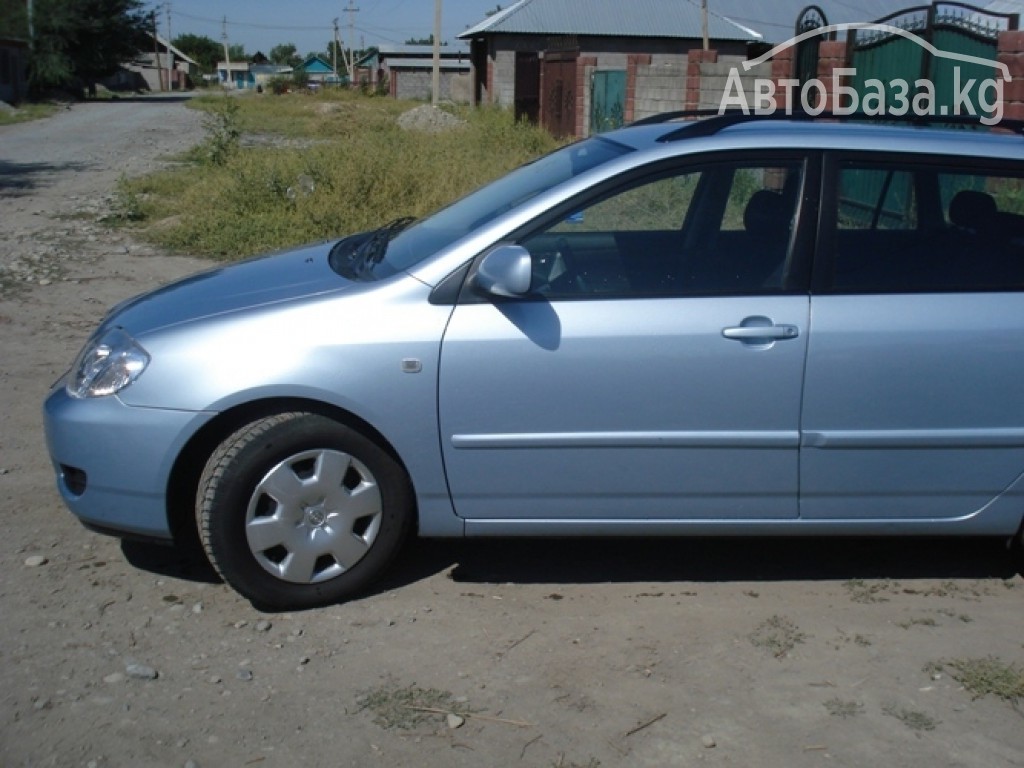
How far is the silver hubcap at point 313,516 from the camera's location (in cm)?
390

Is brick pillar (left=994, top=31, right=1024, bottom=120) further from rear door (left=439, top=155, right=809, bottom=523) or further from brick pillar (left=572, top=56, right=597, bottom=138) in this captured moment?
brick pillar (left=572, top=56, right=597, bottom=138)

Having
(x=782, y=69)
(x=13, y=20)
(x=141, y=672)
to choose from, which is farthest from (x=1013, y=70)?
(x=13, y=20)

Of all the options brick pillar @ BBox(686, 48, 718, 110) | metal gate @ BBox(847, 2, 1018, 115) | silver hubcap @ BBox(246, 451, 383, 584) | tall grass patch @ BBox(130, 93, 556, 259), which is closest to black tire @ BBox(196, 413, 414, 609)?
silver hubcap @ BBox(246, 451, 383, 584)

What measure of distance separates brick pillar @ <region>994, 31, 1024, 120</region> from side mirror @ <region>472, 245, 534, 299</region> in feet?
26.8

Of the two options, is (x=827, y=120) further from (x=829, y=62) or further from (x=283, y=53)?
(x=283, y=53)

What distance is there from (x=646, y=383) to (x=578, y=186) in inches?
28.4

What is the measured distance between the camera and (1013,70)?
1048 cm

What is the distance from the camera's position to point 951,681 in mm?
3668

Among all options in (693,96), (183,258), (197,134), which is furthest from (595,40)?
(183,258)

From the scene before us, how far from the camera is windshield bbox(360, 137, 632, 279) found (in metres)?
4.20

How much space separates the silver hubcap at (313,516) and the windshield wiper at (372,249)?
77 cm

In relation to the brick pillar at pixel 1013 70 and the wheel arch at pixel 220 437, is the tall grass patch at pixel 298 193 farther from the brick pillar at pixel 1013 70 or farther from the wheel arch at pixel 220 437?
the wheel arch at pixel 220 437

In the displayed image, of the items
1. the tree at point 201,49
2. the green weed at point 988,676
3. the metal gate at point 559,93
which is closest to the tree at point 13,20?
the metal gate at point 559,93

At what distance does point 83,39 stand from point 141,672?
186ft
